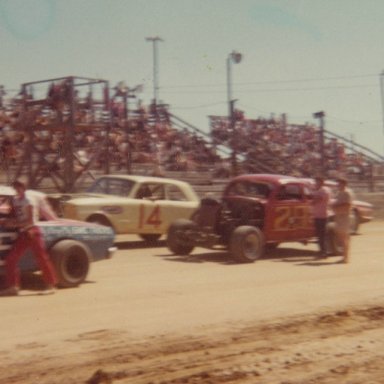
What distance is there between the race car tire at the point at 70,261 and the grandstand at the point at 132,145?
459 inches

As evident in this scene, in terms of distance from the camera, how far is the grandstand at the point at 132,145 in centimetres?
2222

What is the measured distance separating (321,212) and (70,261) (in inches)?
220

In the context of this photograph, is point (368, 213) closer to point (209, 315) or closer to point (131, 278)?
point (131, 278)

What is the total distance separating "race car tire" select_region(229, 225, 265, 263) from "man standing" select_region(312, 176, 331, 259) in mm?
1271

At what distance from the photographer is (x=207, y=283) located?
10375mm

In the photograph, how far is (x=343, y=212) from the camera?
13.1 m

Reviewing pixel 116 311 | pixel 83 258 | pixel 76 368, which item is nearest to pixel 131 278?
pixel 83 258

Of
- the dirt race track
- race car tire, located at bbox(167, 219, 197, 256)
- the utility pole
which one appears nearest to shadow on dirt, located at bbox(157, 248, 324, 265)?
race car tire, located at bbox(167, 219, 197, 256)

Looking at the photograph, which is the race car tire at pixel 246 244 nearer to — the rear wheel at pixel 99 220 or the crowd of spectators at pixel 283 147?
the rear wheel at pixel 99 220

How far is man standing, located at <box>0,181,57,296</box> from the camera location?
9.05m

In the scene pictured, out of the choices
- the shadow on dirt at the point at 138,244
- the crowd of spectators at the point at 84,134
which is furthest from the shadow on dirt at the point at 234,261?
the crowd of spectators at the point at 84,134

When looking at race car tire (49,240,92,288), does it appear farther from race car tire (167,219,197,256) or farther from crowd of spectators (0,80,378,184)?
crowd of spectators (0,80,378,184)

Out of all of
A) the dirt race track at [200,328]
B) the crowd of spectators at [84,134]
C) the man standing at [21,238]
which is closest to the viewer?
the dirt race track at [200,328]

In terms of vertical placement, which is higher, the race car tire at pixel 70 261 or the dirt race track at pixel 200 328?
the race car tire at pixel 70 261
